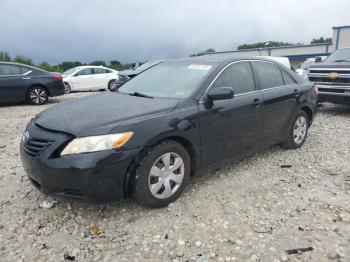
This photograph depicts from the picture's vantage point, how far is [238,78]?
15.1 ft

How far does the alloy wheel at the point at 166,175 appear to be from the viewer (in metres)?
3.53

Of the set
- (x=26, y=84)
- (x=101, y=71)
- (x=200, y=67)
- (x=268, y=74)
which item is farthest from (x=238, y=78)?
(x=101, y=71)

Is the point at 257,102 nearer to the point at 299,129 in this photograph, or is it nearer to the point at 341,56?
the point at 299,129

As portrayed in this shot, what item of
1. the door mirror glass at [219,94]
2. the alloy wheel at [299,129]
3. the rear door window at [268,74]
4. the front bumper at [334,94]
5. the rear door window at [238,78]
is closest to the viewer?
the door mirror glass at [219,94]

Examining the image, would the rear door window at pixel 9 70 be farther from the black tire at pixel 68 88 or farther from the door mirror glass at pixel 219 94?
the door mirror glass at pixel 219 94

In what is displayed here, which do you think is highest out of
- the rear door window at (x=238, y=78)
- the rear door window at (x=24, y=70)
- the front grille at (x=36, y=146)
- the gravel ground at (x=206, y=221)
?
the rear door window at (x=24, y=70)

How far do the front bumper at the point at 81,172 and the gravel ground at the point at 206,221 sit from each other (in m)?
A: 0.39

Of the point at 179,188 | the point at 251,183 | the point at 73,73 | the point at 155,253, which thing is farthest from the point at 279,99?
the point at 73,73

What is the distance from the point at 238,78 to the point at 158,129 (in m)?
1.66

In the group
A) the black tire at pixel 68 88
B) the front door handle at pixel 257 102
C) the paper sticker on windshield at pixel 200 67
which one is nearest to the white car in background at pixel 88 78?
the black tire at pixel 68 88

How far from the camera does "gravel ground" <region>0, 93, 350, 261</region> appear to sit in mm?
A: 2990

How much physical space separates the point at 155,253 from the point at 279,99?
3103 mm

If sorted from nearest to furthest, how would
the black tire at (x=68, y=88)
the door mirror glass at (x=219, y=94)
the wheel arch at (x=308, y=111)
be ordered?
the door mirror glass at (x=219, y=94)
the wheel arch at (x=308, y=111)
the black tire at (x=68, y=88)

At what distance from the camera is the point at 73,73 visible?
16000 mm
